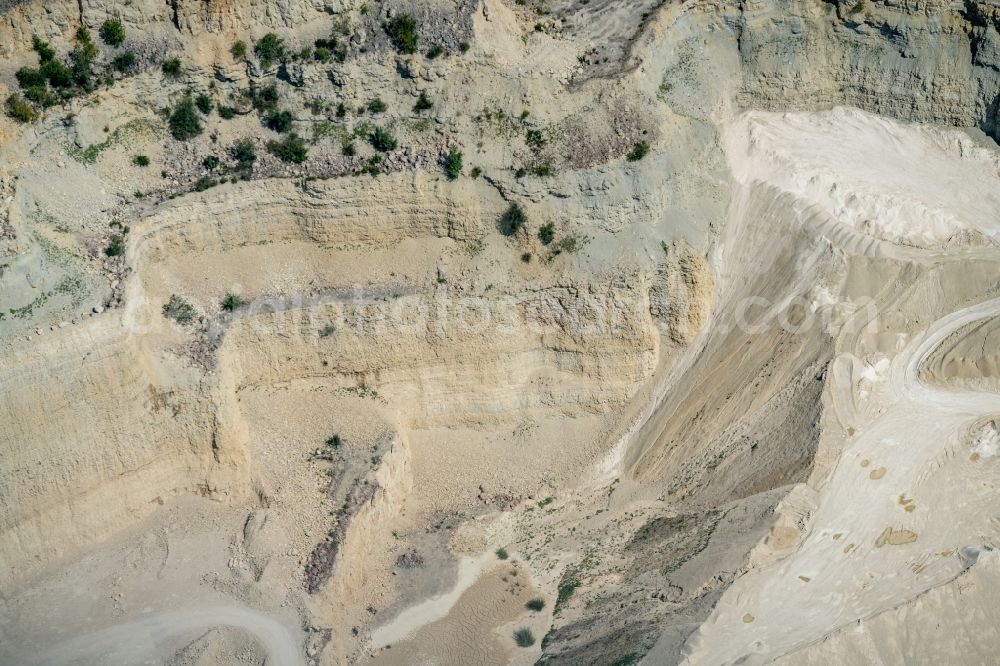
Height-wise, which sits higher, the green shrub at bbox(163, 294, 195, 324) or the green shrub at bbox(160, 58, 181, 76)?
the green shrub at bbox(160, 58, 181, 76)

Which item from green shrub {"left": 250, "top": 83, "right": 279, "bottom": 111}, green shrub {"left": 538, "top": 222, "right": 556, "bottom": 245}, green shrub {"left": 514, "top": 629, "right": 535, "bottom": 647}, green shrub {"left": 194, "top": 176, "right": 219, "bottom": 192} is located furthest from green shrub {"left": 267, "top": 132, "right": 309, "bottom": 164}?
green shrub {"left": 514, "top": 629, "right": 535, "bottom": 647}

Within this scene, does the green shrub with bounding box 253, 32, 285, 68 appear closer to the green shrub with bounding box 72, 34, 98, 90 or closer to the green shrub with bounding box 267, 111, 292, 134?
the green shrub with bounding box 267, 111, 292, 134

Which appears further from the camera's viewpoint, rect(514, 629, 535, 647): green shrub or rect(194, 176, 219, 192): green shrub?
rect(194, 176, 219, 192): green shrub

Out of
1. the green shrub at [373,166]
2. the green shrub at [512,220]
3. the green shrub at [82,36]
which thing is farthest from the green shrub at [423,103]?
the green shrub at [82,36]

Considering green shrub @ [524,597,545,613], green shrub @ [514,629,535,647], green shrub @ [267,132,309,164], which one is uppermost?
green shrub @ [267,132,309,164]

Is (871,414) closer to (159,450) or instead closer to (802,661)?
(802,661)

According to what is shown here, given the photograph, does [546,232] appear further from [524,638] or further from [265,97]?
[524,638]

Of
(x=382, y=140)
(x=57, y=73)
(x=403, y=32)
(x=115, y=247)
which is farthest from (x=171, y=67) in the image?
(x=403, y=32)

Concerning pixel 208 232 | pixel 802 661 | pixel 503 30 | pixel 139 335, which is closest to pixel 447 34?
pixel 503 30
